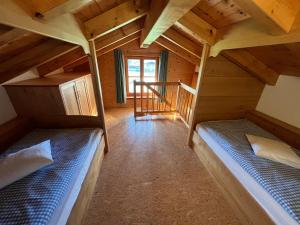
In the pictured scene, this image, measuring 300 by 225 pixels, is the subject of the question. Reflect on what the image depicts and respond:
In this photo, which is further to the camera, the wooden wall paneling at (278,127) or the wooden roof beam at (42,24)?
the wooden wall paneling at (278,127)

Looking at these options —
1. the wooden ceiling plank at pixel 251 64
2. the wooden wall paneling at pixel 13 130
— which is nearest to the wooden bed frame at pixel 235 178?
the wooden ceiling plank at pixel 251 64

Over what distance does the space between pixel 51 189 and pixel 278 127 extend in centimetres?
266

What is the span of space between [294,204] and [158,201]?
1.18m

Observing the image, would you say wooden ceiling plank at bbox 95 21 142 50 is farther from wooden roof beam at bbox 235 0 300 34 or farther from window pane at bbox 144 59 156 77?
wooden roof beam at bbox 235 0 300 34

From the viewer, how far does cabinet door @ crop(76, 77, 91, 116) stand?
9.32 feet

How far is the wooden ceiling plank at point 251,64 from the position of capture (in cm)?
182

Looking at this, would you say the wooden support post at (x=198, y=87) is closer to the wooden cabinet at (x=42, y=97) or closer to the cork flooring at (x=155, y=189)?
the cork flooring at (x=155, y=189)

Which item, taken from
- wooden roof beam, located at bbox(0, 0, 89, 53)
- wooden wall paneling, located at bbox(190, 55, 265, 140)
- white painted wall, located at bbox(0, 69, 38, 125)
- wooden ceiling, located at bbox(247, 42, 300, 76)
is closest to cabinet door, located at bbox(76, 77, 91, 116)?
white painted wall, located at bbox(0, 69, 38, 125)

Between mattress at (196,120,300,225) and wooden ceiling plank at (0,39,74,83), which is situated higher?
wooden ceiling plank at (0,39,74,83)

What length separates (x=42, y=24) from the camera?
0.87 metres

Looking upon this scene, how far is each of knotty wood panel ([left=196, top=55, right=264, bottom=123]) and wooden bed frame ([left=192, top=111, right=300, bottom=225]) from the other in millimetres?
262

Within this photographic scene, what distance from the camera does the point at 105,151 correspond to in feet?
7.91

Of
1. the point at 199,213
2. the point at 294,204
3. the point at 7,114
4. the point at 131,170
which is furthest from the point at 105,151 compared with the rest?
the point at 294,204

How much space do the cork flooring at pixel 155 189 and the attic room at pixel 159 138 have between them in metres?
0.01
